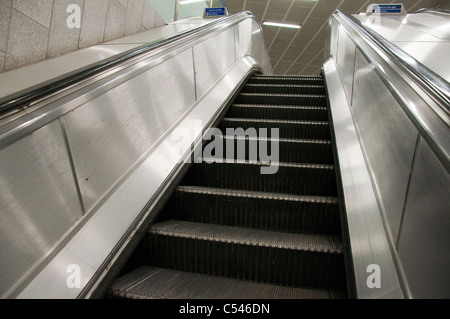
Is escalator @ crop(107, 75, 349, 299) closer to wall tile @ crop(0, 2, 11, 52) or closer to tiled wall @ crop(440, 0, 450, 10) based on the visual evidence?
wall tile @ crop(0, 2, 11, 52)

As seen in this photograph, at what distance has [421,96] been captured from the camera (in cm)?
104

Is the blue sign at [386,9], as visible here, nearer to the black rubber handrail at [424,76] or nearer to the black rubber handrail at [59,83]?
the black rubber handrail at [424,76]

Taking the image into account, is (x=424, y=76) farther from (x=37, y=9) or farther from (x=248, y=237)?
(x=37, y=9)

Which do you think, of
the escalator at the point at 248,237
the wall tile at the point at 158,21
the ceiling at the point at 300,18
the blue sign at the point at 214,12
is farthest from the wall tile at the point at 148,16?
the ceiling at the point at 300,18

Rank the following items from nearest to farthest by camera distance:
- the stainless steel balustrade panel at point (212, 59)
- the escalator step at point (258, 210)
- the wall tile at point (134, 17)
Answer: the escalator step at point (258, 210) < the stainless steel balustrade panel at point (212, 59) < the wall tile at point (134, 17)

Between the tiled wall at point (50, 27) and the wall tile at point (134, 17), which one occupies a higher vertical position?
the wall tile at point (134, 17)

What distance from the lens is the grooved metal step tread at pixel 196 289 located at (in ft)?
4.05

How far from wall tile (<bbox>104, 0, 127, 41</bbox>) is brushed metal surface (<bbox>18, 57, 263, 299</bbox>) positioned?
1.43 m

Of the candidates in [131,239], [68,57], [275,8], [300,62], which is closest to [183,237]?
[131,239]

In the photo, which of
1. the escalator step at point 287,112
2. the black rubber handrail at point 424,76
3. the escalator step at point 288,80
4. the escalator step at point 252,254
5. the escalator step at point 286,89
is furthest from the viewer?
the escalator step at point 288,80

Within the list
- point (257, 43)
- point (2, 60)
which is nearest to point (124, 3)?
point (2, 60)

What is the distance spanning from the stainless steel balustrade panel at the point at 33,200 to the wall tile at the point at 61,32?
1357mm
